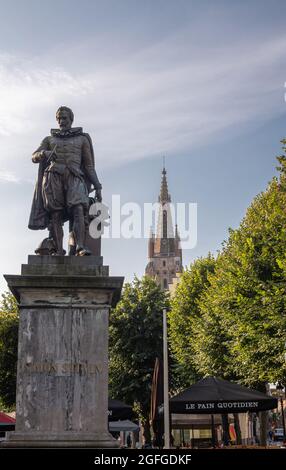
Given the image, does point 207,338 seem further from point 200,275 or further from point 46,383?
point 46,383

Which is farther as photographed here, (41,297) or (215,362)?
(215,362)

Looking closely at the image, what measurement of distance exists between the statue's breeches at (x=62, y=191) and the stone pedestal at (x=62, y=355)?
1.20m

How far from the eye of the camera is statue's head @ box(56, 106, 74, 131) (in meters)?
11.1

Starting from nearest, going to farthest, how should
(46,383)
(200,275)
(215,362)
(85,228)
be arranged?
(46,383) < (85,228) < (215,362) < (200,275)

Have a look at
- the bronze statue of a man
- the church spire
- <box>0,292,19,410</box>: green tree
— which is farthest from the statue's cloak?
the church spire

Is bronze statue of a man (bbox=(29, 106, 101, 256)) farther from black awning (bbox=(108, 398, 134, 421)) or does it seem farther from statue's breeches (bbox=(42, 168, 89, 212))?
black awning (bbox=(108, 398, 134, 421))

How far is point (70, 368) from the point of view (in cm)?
903

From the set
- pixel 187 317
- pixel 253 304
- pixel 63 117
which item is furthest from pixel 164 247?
pixel 63 117

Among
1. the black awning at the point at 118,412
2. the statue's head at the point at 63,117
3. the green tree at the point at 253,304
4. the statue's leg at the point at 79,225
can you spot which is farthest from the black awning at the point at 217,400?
the green tree at the point at 253,304

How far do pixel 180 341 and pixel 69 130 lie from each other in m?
32.7

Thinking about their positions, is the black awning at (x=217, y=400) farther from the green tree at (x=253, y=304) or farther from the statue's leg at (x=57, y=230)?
the green tree at (x=253, y=304)

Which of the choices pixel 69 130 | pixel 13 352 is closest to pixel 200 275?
pixel 13 352

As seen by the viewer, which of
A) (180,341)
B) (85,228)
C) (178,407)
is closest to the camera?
(85,228)

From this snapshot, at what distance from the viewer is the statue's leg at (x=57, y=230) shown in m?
10.3
